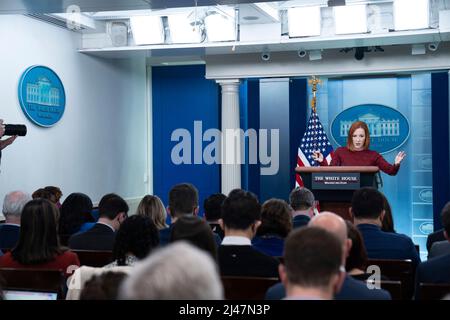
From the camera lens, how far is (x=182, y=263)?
3.71ft

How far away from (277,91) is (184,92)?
5.60 feet

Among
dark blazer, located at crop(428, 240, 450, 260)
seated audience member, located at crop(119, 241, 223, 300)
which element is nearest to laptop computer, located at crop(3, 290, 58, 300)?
seated audience member, located at crop(119, 241, 223, 300)

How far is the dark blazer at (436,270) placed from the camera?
9.76ft

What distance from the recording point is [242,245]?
3145 mm

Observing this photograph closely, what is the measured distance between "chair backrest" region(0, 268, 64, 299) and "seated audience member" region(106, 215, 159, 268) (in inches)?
9.6

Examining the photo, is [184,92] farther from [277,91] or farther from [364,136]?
[364,136]

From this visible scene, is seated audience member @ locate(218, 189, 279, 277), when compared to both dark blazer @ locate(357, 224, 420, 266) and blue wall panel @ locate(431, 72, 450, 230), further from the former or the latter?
blue wall panel @ locate(431, 72, 450, 230)

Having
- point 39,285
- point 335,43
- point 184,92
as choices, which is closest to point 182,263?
point 39,285

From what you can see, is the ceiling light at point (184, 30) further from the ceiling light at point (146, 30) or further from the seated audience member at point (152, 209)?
the seated audience member at point (152, 209)

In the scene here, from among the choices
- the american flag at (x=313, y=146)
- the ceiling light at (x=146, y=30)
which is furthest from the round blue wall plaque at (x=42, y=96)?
the american flag at (x=313, y=146)

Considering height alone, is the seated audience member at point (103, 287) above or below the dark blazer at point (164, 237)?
above

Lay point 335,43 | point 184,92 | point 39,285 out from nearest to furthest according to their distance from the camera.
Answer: point 39,285 < point 335,43 < point 184,92

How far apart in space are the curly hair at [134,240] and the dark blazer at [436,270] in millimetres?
1325

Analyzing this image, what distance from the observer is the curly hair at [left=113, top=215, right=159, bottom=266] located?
294 centimetres
